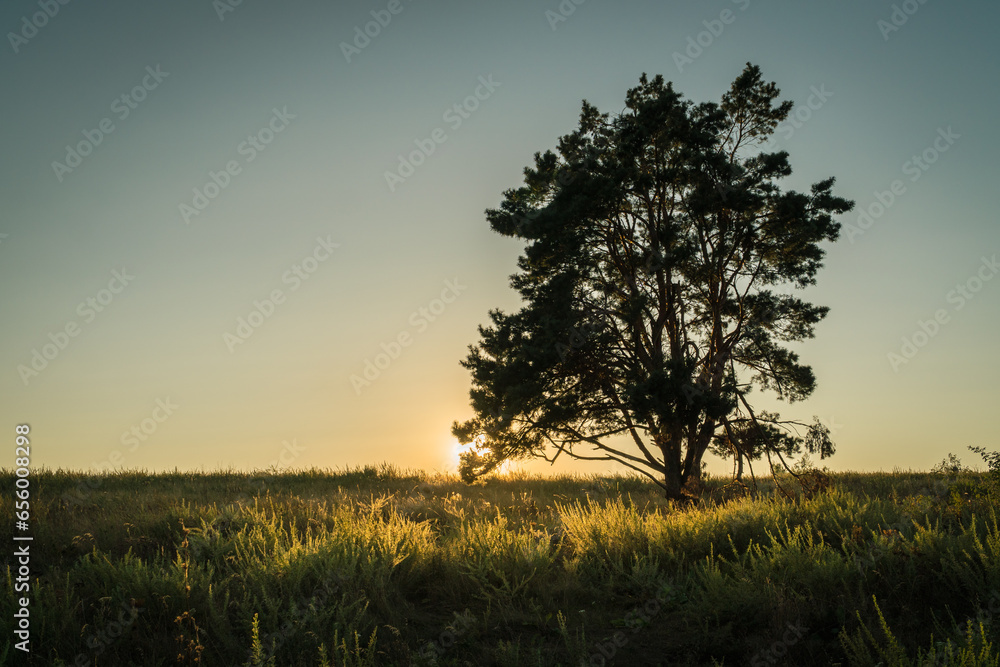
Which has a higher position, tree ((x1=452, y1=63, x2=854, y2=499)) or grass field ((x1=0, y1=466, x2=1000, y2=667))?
tree ((x1=452, y1=63, x2=854, y2=499))

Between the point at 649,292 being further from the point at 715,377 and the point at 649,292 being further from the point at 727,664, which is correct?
the point at 727,664

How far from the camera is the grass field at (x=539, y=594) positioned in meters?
5.34

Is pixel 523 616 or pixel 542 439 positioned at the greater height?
pixel 542 439

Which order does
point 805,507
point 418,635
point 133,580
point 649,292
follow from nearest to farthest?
point 418,635 < point 133,580 < point 805,507 < point 649,292

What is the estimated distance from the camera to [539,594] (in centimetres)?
696

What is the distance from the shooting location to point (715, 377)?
15.1 m

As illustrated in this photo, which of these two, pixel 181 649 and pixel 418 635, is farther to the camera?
pixel 418 635

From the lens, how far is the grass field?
5.34m

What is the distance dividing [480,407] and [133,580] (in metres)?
9.03

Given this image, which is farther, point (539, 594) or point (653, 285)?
point (653, 285)

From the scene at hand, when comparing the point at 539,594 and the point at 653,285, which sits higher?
the point at 653,285

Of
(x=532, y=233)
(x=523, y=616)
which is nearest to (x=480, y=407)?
(x=532, y=233)

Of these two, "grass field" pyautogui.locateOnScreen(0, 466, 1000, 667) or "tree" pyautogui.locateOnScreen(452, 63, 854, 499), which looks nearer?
"grass field" pyautogui.locateOnScreen(0, 466, 1000, 667)

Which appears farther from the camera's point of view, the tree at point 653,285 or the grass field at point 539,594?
the tree at point 653,285
